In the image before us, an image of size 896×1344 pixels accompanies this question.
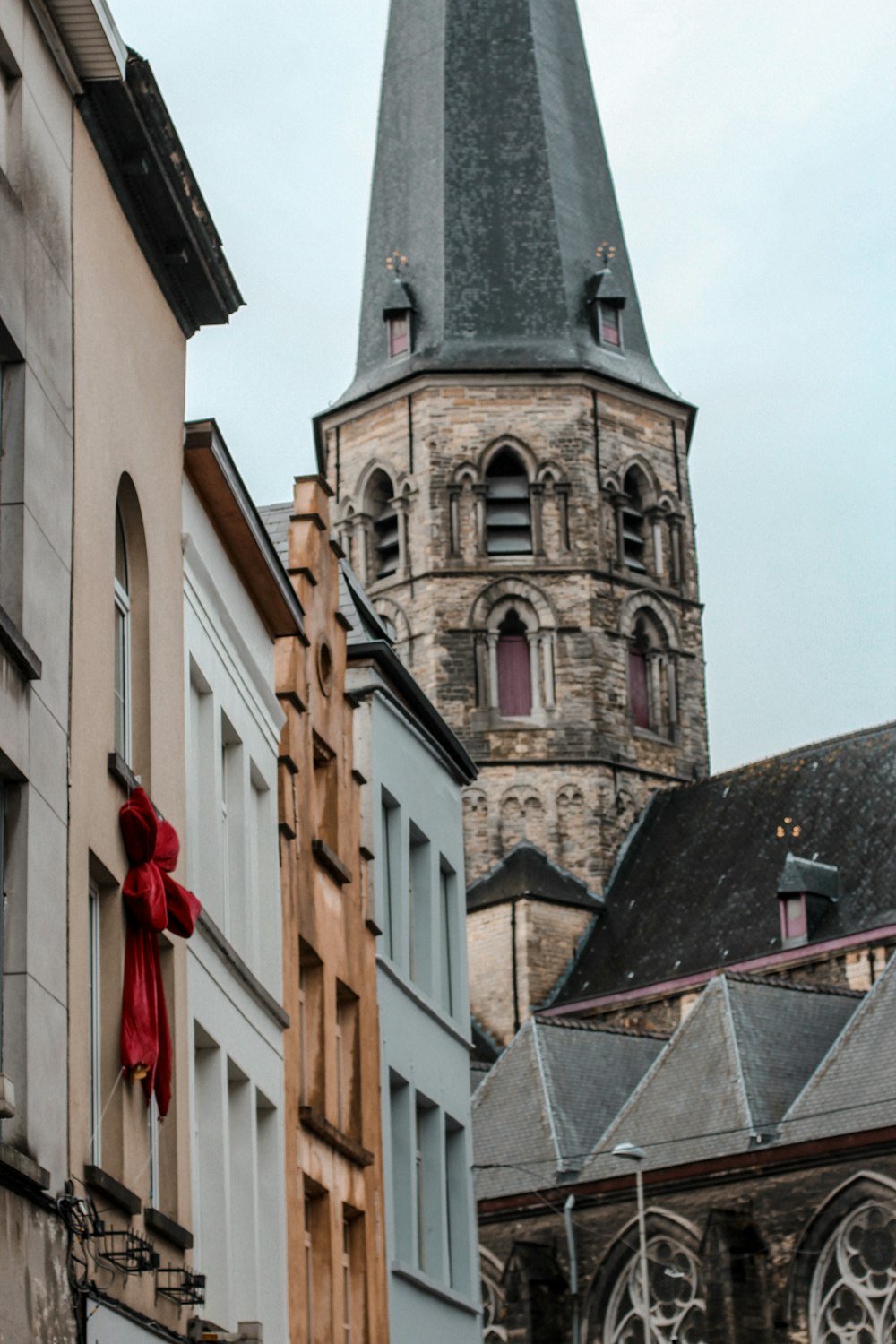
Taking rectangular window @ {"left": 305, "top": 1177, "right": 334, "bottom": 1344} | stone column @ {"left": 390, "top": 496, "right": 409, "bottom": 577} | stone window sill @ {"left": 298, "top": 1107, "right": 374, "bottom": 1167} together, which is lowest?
rectangular window @ {"left": 305, "top": 1177, "right": 334, "bottom": 1344}

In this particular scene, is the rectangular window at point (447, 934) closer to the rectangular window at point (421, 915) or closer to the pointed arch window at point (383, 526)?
the rectangular window at point (421, 915)

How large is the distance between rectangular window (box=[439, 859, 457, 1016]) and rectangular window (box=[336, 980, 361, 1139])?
3.17 m

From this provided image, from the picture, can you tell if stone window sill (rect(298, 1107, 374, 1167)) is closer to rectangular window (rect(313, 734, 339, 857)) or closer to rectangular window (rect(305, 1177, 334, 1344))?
rectangular window (rect(305, 1177, 334, 1344))

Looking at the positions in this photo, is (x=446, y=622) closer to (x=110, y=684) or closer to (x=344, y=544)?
(x=344, y=544)

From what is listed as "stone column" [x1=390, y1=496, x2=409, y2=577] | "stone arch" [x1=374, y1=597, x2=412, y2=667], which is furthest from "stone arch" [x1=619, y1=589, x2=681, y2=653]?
"stone column" [x1=390, y1=496, x2=409, y2=577]

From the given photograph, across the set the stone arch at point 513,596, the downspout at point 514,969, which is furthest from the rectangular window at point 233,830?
the stone arch at point 513,596

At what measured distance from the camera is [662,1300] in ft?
124

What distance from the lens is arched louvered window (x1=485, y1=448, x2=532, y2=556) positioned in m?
54.0

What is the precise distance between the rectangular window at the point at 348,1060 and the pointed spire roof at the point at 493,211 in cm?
3790

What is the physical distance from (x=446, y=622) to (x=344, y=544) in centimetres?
346

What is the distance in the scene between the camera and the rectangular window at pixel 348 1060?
1728 cm

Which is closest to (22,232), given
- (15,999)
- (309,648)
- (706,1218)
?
(15,999)

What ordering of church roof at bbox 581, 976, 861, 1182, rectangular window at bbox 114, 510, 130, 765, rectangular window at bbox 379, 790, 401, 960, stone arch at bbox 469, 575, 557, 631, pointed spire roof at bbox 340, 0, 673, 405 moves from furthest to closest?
1. pointed spire roof at bbox 340, 0, 673, 405
2. stone arch at bbox 469, 575, 557, 631
3. church roof at bbox 581, 976, 861, 1182
4. rectangular window at bbox 379, 790, 401, 960
5. rectangular window at bbox 114, 510, 130, 765

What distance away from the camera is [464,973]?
21484 millimetres
